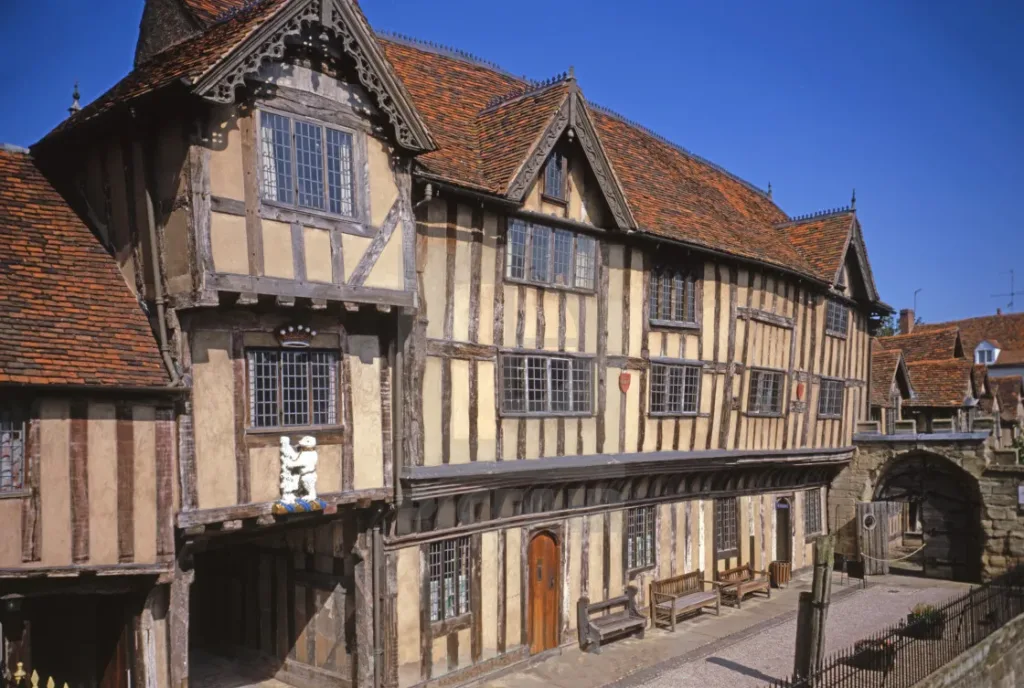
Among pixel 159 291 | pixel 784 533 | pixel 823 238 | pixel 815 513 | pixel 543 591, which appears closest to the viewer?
pixel 159 291

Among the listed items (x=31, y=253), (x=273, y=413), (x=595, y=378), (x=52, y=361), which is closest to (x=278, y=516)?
(x=273, y=413)

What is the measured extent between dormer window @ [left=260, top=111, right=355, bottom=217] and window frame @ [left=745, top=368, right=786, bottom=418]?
11771 millimetres

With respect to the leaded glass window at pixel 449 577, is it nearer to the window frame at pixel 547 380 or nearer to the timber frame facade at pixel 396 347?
the timber frame facade at pixel 396 347

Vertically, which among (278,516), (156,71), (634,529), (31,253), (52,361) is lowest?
(634,529)

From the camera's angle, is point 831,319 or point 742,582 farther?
point 831,319

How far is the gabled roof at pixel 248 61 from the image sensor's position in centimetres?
1009

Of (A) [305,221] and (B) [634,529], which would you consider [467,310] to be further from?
→ (B) [634,529]

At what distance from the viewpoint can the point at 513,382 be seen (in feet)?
48.0

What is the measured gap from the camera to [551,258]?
15.2 m

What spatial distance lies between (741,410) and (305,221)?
12188 millimetres

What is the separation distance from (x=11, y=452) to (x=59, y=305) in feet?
6.08

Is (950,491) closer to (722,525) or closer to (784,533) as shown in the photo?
(784,533)

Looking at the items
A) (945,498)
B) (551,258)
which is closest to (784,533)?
(945,498)

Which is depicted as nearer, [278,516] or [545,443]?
[278,516]
